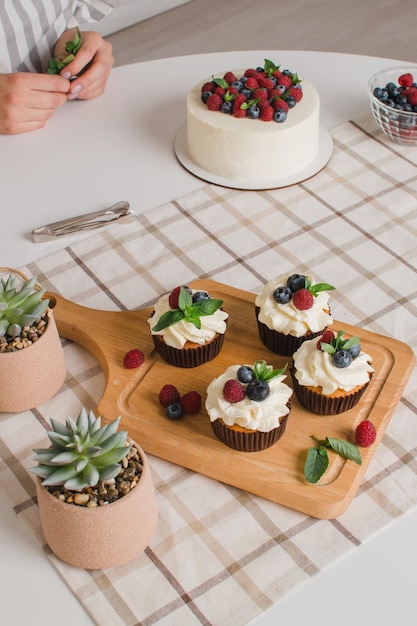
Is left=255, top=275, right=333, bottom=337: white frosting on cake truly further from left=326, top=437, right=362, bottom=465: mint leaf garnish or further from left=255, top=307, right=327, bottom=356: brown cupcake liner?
left=326, top=437, right=362, bottom=465: mint leaf garnish

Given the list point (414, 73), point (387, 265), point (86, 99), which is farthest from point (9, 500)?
point (414, 73)

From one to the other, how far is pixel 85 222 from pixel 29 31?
0.75 m

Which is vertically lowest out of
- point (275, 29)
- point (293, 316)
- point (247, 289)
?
point (275, 29)

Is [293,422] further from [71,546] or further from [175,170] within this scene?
[175,170]

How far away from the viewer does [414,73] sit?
221 cm

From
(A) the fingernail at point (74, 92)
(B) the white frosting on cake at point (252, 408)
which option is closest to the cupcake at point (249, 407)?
(B) the white frosting on cake at point (252, 408)

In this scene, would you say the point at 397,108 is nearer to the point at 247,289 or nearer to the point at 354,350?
the point at 247,289

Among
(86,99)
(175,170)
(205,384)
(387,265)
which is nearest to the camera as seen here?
(205,384)

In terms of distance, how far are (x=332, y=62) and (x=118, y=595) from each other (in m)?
1.67

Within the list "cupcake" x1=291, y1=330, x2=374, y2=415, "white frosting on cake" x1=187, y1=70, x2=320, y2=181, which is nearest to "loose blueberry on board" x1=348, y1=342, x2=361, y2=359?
"cupcake" x1=291, y1=330, x2=374, y2=415

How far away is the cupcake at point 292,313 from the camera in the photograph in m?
1.46

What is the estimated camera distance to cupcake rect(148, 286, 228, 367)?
4.74 ft

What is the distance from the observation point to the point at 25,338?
139cm

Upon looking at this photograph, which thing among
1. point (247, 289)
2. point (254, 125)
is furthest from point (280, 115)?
point (247, 289)
